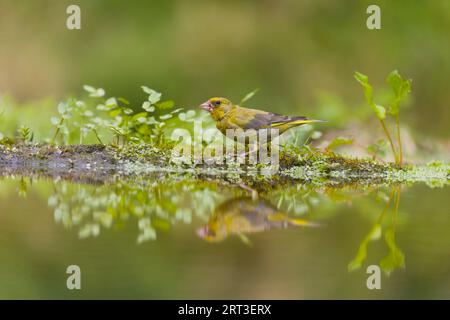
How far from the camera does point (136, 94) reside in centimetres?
1076

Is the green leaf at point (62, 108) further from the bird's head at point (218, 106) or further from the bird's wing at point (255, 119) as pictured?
the bird's wing at point (255, 119)

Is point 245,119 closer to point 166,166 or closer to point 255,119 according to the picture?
point 255,119

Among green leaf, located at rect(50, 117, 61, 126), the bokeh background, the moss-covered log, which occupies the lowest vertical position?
the moss-covered log

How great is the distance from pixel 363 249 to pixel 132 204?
60.6 inches

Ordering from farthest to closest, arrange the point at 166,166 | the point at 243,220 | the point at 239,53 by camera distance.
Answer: the point at 239,53 < the point at 166,166 < the point at 243,220

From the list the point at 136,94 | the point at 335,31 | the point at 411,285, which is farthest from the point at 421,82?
the point at 411,285

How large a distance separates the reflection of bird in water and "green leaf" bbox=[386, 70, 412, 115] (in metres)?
1.90

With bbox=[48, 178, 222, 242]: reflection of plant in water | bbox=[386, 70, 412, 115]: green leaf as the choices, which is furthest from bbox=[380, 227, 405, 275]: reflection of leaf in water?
bbox=[386, 70, 412, 115]: green leaf

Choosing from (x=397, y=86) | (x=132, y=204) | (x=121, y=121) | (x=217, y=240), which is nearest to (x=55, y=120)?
(x=121, y=121)

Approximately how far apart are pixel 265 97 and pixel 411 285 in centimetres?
826

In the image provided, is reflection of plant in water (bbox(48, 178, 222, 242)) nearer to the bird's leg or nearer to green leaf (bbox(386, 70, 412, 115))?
the bird's leg

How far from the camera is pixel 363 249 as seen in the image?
141 inches

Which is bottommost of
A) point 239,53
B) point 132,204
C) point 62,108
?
point 132,204

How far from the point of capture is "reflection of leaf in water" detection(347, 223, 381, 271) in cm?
328
